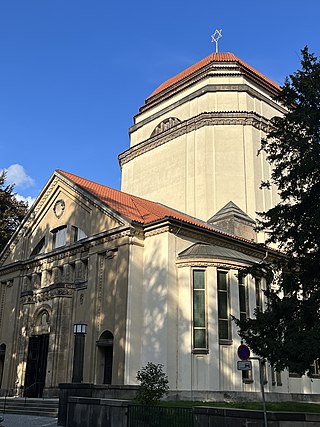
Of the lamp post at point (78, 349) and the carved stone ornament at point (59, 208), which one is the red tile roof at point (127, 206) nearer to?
the carved stone ornament at point (59, 208)

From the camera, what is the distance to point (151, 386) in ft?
59.2

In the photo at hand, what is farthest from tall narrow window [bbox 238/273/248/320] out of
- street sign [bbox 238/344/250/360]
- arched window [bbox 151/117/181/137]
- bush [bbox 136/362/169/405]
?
arched window [bbox 151/117/181/137]

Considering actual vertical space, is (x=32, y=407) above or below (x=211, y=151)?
below

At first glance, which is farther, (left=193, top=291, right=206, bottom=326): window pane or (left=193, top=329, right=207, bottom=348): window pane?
(left=193, top=291, right=206, bottom=326): window pane

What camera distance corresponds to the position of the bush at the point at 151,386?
17.4 m

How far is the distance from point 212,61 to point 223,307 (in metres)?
19.9

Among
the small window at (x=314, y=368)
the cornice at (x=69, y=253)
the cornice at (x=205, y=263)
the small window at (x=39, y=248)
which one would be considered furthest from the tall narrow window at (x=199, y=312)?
the small window at (x=39, y=248)

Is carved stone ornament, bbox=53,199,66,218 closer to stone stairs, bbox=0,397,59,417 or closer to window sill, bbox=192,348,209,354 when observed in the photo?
stone stairs, bbox=0,397,59,417

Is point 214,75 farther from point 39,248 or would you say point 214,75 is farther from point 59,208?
point 39,248

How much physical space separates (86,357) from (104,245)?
17.4ft

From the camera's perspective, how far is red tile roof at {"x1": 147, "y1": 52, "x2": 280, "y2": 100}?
36000 millimetres

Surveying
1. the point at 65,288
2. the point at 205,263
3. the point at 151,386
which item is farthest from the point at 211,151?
the point at 151,386

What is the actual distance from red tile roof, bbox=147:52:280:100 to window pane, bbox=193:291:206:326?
1960 centimetres

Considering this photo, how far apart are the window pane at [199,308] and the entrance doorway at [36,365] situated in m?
8.38
